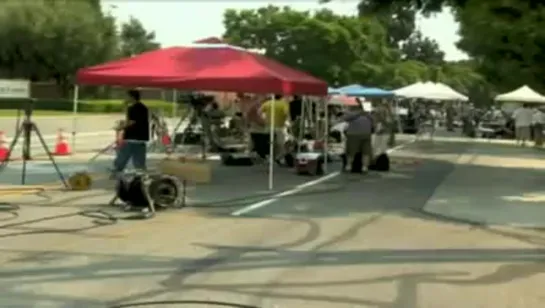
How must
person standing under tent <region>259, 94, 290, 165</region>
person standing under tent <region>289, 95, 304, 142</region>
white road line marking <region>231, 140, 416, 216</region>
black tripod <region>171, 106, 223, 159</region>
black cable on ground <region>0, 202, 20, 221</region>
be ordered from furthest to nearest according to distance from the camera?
person standing under tent <region>289, 95, 304, 142</region> < black tripod <region>171, 106, 223, 159</region> < person standing under tent <region>259, 94, 290, 165</region> < white road line marking <region>231, 140, 416, 216</region> < black cable on ground <region>0, 202, 20, 221</region>

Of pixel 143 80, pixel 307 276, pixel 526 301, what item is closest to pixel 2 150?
pixel 143 80

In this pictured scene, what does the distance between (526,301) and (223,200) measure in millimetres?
8564

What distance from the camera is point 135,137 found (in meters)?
19.5

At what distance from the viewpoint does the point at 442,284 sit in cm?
987

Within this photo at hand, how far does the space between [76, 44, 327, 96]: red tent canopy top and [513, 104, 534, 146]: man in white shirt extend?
25.3 metres

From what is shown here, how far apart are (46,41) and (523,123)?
41.8 m

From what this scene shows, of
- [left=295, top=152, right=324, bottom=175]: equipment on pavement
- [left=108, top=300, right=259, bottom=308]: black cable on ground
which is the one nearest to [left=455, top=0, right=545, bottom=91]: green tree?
[left=295, top=152, right=324, bottom=175]: equipment on pavement

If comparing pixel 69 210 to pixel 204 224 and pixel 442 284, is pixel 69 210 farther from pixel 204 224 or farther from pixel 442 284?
pixel 442 284

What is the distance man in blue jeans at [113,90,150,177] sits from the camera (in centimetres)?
1955

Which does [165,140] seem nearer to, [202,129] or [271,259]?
[202,129]

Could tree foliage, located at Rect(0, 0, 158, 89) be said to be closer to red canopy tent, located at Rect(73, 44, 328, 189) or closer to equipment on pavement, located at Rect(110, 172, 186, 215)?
red canopy tent, located at Rect(73, 44, 328, 189)

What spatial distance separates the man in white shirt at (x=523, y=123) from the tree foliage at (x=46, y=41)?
3921cm

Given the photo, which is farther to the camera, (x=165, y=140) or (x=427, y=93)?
(x=427, y=93)

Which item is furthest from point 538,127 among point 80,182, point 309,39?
point 309,39
